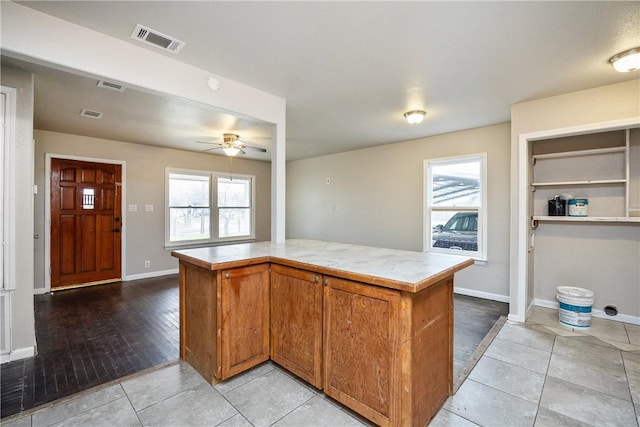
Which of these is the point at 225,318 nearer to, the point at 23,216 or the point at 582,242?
the point at 23,216

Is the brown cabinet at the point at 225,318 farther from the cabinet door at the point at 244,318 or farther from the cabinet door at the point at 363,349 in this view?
the cabinet door at the point at 363,349

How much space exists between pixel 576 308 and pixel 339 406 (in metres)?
2.93

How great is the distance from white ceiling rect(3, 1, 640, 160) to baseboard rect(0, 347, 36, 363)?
2.44 m

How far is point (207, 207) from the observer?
629cm

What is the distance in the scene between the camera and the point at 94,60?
6.81ft

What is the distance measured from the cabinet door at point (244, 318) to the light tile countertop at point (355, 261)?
0.37 ft

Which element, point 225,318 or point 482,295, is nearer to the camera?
point 225,318

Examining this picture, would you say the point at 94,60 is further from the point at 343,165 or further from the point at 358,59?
the point at 343,165

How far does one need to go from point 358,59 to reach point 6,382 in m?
3.73

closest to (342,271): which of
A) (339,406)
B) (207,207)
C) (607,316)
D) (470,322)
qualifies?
(339,406)

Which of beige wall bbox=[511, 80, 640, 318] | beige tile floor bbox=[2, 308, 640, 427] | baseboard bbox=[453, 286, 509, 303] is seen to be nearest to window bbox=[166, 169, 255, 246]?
beige tile floor bbox=[2, 308, 640, 427]

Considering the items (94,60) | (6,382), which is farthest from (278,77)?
(6,382)

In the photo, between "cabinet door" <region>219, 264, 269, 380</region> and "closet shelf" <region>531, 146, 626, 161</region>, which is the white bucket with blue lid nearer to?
"closet shelf" <region>531, 146, 626, 161</region>

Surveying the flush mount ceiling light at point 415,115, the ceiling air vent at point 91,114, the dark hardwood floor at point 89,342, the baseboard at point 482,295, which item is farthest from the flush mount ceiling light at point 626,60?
the ceiling air vent at point 91,114
